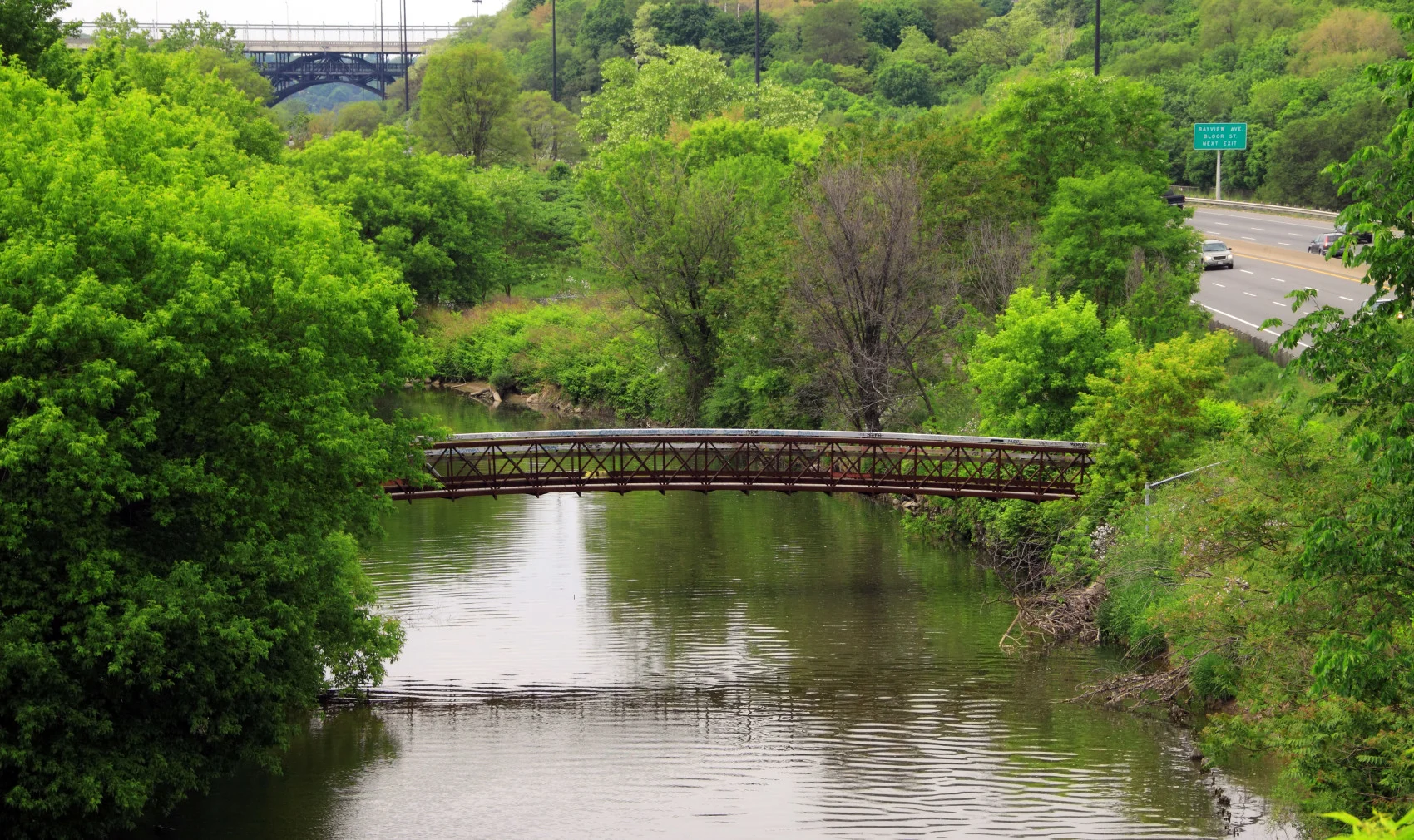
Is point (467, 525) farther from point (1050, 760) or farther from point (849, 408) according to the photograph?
point (1050, 760)

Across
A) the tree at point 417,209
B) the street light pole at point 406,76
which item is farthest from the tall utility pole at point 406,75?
the tree at point 417,209

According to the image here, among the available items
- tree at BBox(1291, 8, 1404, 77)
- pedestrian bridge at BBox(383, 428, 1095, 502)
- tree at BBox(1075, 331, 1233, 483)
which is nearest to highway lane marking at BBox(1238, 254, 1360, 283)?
tree at BBox(1075, 331, 1233, 483)

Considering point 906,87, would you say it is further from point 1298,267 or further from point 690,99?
point 1298,267

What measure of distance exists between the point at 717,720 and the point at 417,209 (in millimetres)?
50712

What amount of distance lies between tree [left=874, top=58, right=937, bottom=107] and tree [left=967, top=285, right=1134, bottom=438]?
86.4 metres

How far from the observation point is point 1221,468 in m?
27.2

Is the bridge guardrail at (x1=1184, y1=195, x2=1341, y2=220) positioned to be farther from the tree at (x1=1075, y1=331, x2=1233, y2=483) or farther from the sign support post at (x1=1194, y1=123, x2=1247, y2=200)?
the tree at (x1=1075, y1=331, x2=1233, y2=483)

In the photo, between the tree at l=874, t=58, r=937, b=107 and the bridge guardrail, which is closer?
the bridge guardrail

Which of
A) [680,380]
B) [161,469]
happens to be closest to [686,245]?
[680,380]

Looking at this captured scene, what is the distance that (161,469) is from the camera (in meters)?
22.6

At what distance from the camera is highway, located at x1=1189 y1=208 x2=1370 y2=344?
54.0 meters

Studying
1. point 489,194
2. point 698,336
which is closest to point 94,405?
point 698,336

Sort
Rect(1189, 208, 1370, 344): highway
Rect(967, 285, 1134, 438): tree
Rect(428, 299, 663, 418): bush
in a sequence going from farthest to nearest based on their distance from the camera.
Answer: Rect(428, 299, 663, 418): bush, Rect(1189, 208, 1370, 344): highway, Rect(967, 285, 1134, 438): tree

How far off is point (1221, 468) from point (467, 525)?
2388 centimetres
